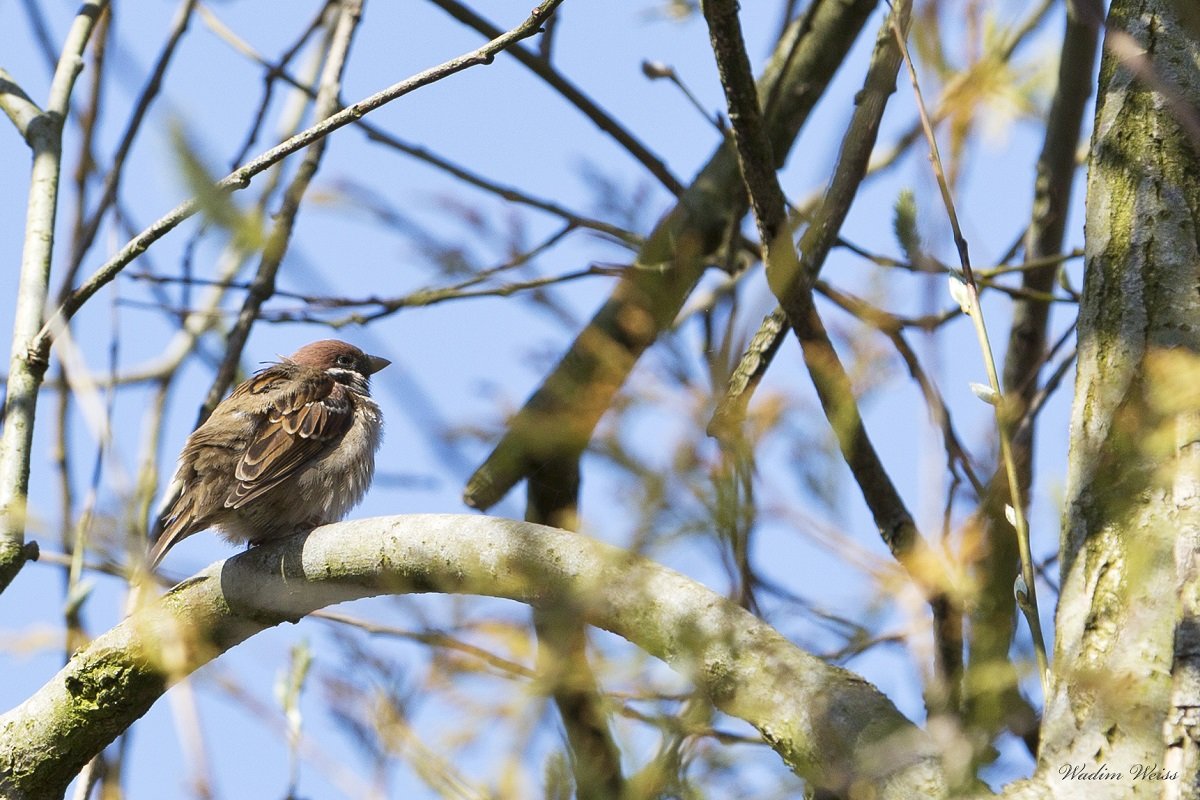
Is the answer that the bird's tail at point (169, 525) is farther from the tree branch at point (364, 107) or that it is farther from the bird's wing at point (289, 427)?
the tree branch at point (364, 107)

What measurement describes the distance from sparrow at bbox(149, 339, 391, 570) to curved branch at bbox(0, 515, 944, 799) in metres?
0.94

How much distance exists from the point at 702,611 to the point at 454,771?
1.87ft

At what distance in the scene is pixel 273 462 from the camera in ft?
14.0

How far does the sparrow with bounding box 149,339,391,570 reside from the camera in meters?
4.19

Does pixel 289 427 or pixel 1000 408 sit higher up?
pixel 289 427

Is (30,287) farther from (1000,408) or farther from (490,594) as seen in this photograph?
(1000,408)

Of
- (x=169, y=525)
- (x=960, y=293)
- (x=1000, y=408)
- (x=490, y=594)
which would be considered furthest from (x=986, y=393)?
(x=169, y=525)

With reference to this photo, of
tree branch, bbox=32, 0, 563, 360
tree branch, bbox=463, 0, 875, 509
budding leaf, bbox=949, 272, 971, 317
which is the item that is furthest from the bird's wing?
budding leaf, bbox=949, 272, 971, 317

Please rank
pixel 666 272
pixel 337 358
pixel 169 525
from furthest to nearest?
pixel 337 358 < pixel 169 525 < pixel 666 272

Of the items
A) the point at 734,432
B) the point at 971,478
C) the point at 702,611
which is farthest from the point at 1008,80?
the point at 702,611

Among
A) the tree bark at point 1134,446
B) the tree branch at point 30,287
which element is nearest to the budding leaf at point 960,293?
the tree bark at point 1134,446

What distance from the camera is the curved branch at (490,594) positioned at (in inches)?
80.9

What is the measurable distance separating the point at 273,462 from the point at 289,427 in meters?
0.24

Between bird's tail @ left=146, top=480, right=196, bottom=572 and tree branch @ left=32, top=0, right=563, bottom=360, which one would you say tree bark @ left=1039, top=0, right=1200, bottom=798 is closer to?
tree branch @ left=32, top=0, right=563, bottom=360
